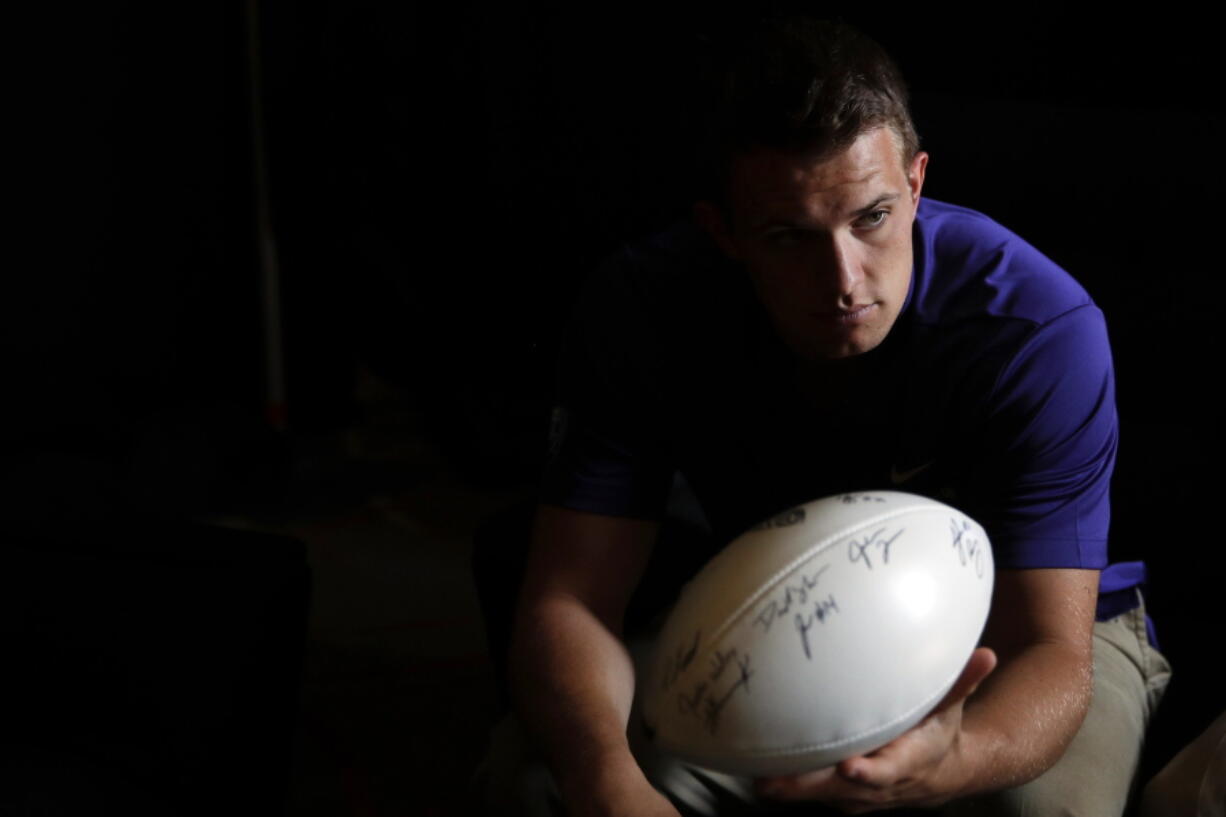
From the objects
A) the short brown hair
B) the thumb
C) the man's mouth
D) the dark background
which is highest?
the short brown hair

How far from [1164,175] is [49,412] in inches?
75.4

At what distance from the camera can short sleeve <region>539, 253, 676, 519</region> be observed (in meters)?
1.35

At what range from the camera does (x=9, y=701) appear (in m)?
1.43

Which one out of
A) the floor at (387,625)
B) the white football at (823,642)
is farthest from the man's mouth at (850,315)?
the floor at (387,625)

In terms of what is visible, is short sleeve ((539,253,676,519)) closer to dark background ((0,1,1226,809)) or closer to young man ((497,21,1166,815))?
young man ((497,21,1166,815))

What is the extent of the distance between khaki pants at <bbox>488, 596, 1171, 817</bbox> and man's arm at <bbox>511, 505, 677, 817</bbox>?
0.07 meters

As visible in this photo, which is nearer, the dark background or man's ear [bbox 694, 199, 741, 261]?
man's ear [bbox 694, 199, 741, 261]

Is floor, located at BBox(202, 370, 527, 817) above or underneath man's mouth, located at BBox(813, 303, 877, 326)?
underneath

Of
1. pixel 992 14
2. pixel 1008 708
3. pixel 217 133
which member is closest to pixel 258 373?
pixel 217 133

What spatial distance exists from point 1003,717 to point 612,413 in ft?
1.59

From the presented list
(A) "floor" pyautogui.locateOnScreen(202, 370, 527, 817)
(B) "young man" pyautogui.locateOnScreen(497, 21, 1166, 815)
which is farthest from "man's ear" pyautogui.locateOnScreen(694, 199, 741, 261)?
(A) "floor" pyautogui.locateOnScreen(202, 370, 527, 817)

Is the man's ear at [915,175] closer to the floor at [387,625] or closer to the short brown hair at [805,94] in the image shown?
the short brown hair at [805,94]

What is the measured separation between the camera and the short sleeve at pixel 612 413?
135 centimetres

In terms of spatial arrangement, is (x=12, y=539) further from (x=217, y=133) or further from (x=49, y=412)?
(x=217, y=133)
